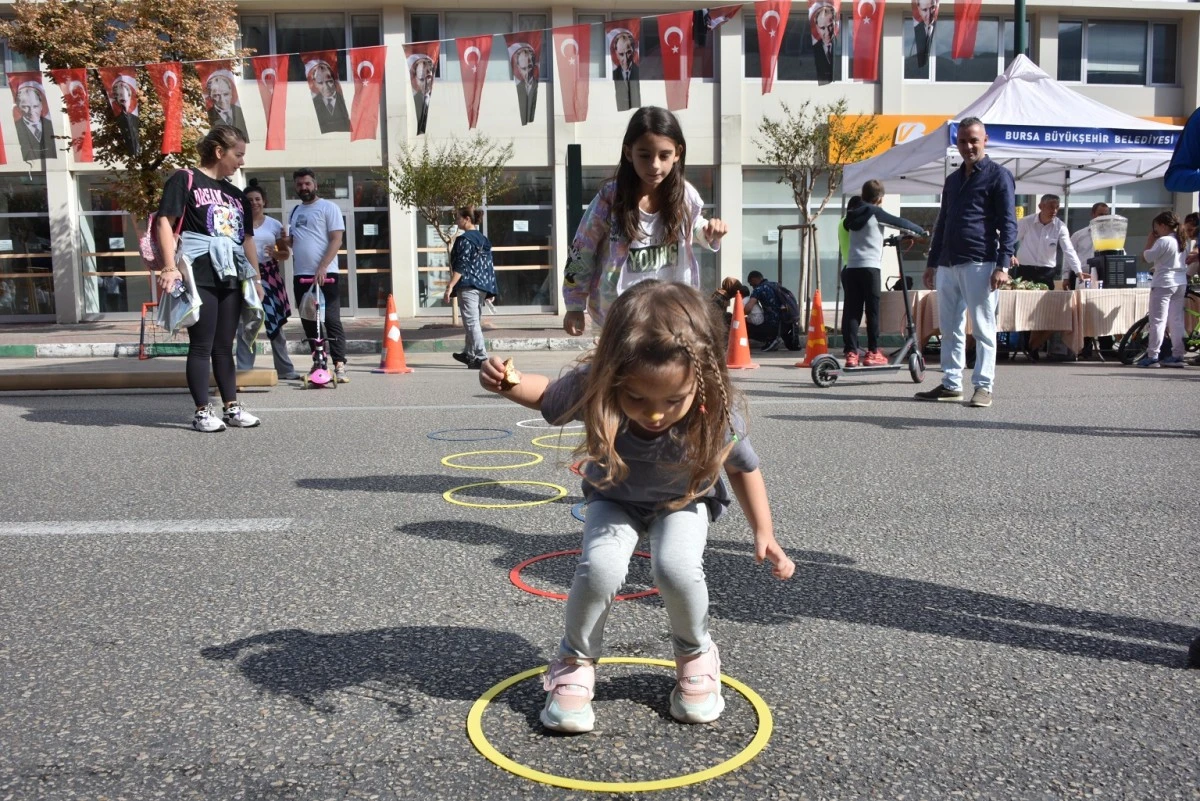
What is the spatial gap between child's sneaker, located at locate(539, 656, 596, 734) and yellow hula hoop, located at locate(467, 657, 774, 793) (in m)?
0.15

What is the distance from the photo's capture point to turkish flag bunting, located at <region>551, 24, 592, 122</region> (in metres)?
17.1

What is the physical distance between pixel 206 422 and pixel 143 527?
2.74 meters

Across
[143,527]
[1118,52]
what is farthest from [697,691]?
[1118,52]

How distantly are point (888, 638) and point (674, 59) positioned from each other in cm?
1570

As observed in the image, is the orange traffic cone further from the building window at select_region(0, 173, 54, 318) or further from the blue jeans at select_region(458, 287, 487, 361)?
the building window at select_region(0, 173, 54, 318)

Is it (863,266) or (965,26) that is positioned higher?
(965,26)

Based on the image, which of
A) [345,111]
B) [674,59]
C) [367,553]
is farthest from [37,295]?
[367,553]

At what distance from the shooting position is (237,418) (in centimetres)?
718

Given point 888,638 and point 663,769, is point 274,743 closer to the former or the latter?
point 663,769

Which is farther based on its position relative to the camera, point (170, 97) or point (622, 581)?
point (170, 97)

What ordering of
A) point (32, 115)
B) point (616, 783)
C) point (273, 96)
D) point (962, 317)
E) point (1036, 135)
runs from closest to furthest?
point (616, 783) < point (962, 317) < point (1036, 135) < point (32, 115) < point (273, 96)

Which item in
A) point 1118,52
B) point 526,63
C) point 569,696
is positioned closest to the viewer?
point 569,696

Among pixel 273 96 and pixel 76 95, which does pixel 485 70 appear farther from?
pixel 76 95

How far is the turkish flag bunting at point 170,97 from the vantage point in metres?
17.2
